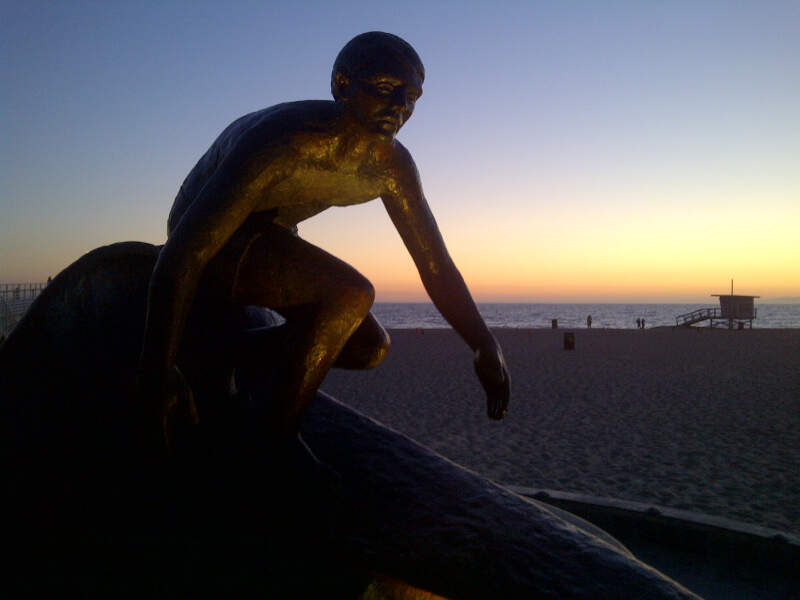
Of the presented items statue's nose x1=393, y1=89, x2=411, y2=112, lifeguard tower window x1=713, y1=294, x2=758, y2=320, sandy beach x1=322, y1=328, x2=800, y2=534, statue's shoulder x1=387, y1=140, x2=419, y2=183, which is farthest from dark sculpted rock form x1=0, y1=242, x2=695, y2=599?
lifeguard tower window x1=713, y1=294, x2=758, y2=320

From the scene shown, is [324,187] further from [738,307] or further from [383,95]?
[738,307]

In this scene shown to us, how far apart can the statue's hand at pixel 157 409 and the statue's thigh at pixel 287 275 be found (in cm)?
40

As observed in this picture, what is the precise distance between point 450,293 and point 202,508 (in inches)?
44.2

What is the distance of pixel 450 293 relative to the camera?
216cm

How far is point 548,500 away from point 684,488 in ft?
9.53

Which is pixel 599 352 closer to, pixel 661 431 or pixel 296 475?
pixel 661 431

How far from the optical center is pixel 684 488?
6.33 meters

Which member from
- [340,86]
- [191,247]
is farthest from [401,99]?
[191,247]

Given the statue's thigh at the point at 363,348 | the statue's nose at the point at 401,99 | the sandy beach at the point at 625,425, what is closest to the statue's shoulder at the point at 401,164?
the statue's nose at the point at 401,99

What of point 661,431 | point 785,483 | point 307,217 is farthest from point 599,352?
point 307,217

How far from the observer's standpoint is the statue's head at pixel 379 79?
168 cm

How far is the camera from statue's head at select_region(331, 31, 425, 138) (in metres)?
1.68

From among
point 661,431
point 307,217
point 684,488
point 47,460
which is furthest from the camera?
point 661,431

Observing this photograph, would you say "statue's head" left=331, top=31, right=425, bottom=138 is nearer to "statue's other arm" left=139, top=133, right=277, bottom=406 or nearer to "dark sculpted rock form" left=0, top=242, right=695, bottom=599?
"statue's other arm" left=139, top=133, right=277, bottom=406
